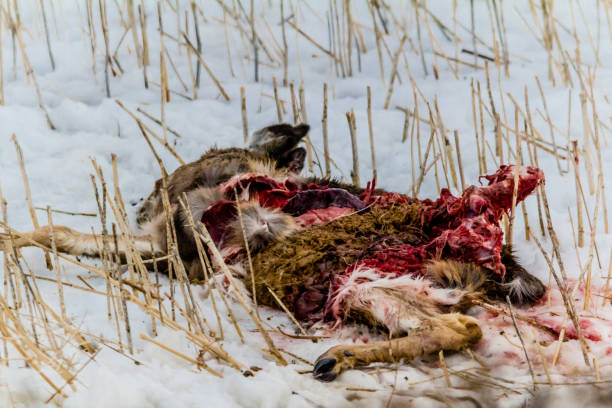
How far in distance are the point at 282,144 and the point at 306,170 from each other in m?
0.67

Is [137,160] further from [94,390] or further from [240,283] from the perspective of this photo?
[94,390]

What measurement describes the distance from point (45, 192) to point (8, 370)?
2.28 meters

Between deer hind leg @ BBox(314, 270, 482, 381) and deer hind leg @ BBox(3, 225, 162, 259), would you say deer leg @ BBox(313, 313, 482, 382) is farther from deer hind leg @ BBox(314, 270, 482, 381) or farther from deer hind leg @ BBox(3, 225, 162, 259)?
deer hind leg @ BBox(3, 225, 162, 259)

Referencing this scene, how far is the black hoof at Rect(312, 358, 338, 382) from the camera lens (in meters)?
2.26

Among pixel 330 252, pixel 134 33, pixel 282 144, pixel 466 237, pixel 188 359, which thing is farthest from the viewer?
pixel 134 33

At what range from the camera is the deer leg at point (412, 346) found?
2332mm

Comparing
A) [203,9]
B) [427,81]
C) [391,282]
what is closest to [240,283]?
[391,282]

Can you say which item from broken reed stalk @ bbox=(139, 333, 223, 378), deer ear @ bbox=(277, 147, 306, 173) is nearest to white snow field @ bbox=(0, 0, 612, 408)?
broken reed stalk @ bbox=(139, 333, 223, 378)

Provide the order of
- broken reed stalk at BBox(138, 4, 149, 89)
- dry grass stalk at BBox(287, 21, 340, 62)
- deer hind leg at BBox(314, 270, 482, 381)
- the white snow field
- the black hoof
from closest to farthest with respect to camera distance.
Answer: the white snow field < the black hoof < deer hind leg at BBox(314, 270, 482, 381) < broken reed stalk at BBox(138, 4, 149, 89) < dry grass stalk at BBox(287, 21, 340, 62)

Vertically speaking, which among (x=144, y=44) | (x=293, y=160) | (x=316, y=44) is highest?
(x=144, y=44)

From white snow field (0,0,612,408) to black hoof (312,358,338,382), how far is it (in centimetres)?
4

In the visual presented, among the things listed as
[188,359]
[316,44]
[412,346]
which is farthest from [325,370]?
[316,44]

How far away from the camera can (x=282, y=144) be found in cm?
367

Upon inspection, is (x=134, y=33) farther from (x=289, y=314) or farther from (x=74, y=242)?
(x=289, y=314)
